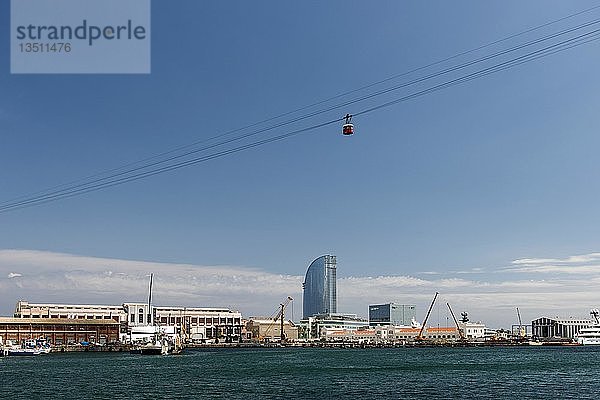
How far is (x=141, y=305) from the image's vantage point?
127875mm

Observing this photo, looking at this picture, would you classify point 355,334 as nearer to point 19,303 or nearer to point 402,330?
point 402,330

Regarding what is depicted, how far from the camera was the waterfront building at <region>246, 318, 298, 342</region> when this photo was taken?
150 metres

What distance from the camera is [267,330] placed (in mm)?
152125

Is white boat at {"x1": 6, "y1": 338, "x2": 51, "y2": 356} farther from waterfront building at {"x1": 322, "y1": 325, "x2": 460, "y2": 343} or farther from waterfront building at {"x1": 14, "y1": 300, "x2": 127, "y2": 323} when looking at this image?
waterfront building at {"x1": 322, "y1": 325, "x2": 460, "y2": 343}

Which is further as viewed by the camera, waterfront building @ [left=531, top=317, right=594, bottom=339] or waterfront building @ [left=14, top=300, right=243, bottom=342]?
waterfront building @ [left=531, top=317, right=594, bottom=339]

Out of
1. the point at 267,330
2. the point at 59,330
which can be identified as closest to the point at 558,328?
the point at 267,330

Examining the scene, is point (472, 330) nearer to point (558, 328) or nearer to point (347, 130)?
point (558, 328)

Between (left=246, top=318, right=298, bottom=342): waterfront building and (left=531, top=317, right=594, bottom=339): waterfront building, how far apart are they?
6624 cm

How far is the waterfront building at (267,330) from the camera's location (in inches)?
5920

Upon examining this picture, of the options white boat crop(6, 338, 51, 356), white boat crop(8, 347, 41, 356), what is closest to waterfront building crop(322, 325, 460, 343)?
white boat crop(6, 338, 51, 356)

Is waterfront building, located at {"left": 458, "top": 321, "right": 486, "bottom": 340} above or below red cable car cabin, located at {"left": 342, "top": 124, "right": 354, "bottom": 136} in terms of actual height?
below

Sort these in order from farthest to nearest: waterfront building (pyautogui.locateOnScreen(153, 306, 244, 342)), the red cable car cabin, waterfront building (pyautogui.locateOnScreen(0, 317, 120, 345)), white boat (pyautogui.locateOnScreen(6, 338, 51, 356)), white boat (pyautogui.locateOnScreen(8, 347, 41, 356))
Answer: waterfront building (pyautogui.locateOnScreen(153, 306, 244, 342)) < waterfront building (pyautogui.locateOnScreen(0, 317, 120, 345)) < white boat (pyautogui.locateOnScreen(6, 338, 51, 356)) < white boat (pyautogui.locateOnScreen(8, 347, 41, 356)) < the red cable car cabin

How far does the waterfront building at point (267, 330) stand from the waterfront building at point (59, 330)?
44.4m

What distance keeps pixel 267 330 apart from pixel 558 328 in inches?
3162
